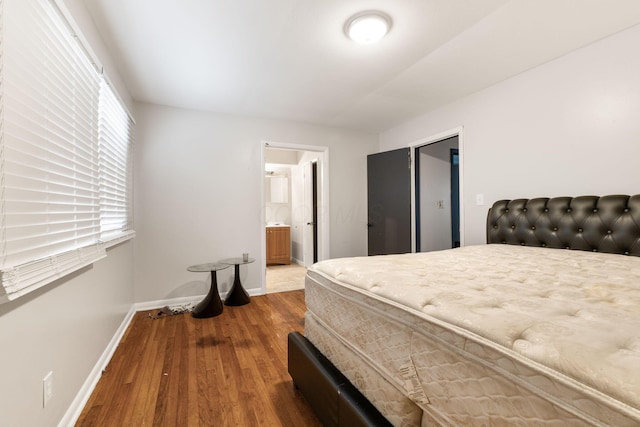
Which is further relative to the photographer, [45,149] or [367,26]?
[367,26]

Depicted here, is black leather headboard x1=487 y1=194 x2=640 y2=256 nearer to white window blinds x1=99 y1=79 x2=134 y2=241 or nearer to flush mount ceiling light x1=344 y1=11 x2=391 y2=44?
flush mount ceiling light x1=344 y1=11 x2=391 y2=44

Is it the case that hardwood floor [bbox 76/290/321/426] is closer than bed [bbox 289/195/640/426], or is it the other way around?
bed [bbox 289/195/640/426]

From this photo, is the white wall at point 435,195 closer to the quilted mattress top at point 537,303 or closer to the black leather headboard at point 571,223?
the black leather headboard at point 571,223

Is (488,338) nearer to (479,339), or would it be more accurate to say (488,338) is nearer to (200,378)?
(479,339)

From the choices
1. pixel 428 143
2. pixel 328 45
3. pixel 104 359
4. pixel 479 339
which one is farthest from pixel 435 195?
pixel 104 359

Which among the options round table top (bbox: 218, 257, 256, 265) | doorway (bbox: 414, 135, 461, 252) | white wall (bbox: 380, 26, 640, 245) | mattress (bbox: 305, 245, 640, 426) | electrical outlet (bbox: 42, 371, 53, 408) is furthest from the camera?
doorway (bbox: 414, 135, 461, 252)

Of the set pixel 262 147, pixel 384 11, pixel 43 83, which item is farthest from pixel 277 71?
pixel 43 83

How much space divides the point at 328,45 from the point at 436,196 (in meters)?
2.96

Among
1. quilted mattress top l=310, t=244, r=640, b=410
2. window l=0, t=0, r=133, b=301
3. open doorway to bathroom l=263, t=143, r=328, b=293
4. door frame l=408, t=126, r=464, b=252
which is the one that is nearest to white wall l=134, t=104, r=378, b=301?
open doorway to bathroom l=263, t=143, r=328, b=293

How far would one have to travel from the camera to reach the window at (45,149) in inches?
40.0

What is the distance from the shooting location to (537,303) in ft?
2.62

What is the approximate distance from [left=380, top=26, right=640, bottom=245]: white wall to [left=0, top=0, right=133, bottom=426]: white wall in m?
3.34

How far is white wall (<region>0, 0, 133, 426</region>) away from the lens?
102 cm

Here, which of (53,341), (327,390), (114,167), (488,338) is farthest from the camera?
(114,167)
